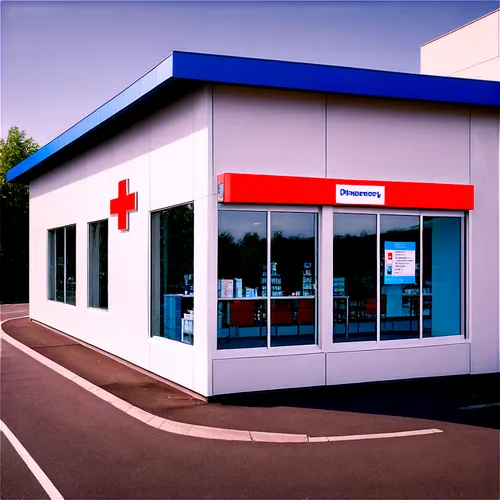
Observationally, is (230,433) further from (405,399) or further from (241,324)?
(405,399)

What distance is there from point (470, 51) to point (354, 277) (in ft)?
35.5

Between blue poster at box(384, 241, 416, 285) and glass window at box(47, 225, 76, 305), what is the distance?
9237 millimetres

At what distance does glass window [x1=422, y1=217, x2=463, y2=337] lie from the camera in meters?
11.2

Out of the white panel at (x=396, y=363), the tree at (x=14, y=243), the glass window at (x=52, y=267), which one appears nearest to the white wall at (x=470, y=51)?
the white panel at (x=396, y=363)

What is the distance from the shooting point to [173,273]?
1123 cm

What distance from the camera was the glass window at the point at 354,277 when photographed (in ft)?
34.5

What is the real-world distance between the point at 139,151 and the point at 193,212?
8.87 feet

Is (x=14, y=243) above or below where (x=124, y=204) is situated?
below

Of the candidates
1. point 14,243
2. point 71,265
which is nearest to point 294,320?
point 71,265

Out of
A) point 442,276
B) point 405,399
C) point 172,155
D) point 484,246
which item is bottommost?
point 405,399

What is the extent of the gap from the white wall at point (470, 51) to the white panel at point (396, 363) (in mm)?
9215

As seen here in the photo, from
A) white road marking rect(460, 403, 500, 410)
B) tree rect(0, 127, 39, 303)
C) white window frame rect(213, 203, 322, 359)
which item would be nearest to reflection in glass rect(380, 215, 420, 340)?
white window frame rect(213, 203, 322, 359)

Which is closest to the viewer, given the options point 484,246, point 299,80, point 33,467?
point 33,467

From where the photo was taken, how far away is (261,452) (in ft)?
22.6
